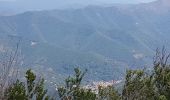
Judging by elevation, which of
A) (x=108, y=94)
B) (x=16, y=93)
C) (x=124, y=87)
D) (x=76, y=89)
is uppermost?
Result: (x=16, y=93)

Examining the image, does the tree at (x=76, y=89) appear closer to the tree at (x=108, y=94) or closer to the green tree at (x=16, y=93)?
the tree at (x=108, y=94)

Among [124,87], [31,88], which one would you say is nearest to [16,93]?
[31,88]

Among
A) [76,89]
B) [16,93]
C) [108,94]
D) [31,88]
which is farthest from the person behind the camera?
[108,94]

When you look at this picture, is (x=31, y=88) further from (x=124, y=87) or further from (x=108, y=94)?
(x=124, y=87)

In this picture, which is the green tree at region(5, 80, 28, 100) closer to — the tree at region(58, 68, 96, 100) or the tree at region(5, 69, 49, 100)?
the tree at region(5, 69, 49, 100)

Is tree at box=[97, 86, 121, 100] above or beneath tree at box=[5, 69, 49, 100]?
beneath

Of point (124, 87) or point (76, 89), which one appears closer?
point (124, 87)

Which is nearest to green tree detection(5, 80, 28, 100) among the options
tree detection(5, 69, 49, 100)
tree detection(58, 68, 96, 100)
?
tree detection(5, 69, 49, 100)

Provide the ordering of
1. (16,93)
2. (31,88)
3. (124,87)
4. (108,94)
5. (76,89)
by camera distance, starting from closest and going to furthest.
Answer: (16,93) < (31,88) < (124,87) < (76,89) < (108,94)

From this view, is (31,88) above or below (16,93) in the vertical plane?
below

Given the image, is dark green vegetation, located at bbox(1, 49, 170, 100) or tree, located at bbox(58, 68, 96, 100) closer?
dark green vegetation, located at bbox(1, 49, 170, 100)

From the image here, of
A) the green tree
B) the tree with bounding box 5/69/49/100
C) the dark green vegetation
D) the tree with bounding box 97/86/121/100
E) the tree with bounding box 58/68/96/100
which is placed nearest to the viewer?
the green tree
